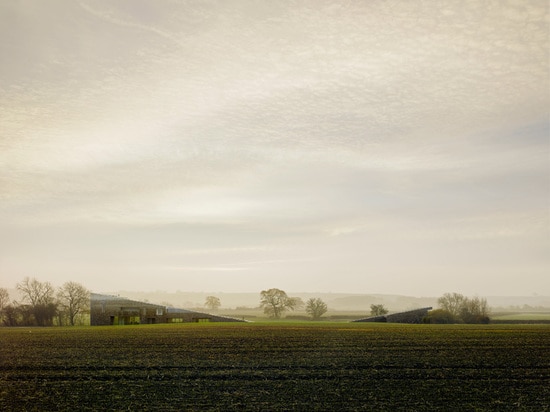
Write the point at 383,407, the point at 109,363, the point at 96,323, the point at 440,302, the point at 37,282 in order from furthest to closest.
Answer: the point at 440,302
the point at 37,282
the point at 96,323
the point at 109,363
the point at 383,407

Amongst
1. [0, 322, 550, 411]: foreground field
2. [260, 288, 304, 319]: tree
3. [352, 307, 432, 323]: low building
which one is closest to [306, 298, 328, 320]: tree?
[260, 288, 304, 319]: tree

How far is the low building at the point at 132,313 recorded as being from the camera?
10706 centimetres

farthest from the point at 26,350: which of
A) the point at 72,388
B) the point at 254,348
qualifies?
the point at 72,388

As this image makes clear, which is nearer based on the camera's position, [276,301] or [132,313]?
[132,313]

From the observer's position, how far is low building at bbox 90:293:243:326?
351 feet

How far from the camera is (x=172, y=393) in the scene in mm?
22516

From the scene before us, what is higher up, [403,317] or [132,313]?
[132,313]

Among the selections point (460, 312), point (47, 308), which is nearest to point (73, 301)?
point (47, 308)

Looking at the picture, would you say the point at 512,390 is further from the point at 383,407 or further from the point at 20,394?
the point at 20,394

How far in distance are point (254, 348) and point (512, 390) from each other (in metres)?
21.4

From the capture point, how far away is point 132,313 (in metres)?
111

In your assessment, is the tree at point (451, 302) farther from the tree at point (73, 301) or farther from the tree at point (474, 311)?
the tree at point (73, 301)

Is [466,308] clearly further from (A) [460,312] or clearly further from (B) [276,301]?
(B) [276,301]

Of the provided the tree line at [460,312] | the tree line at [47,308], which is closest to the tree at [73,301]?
the tree line at [47,308]
